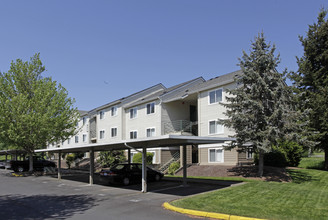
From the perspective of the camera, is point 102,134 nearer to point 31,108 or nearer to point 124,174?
point 31,108

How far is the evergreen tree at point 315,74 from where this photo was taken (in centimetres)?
2228

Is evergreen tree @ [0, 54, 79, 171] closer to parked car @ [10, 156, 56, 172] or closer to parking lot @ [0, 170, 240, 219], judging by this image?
parked car @ [10, 156, 56, 172]

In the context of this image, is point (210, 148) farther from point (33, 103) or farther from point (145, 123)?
point (33, 103)

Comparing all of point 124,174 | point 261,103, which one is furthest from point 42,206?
point 261,103

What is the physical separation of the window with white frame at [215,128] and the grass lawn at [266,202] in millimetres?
10293

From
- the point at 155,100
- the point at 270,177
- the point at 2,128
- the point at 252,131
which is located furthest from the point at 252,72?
the point at 2,128

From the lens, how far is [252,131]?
17.8m

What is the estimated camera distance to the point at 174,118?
33500 mm

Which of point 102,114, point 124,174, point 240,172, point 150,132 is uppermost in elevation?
point 102,114

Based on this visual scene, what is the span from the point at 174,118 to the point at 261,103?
52.7 feet

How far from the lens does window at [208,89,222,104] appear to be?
26.4m

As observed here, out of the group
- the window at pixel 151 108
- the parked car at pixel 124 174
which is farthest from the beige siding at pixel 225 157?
the window at pixel 151 108

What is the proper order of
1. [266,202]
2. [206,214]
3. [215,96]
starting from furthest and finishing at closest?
[215,96] < [266,202] < [206,214]

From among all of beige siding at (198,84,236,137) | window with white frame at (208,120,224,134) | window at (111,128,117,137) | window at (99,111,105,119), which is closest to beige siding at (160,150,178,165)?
beige siding at (198,84,236,137)
